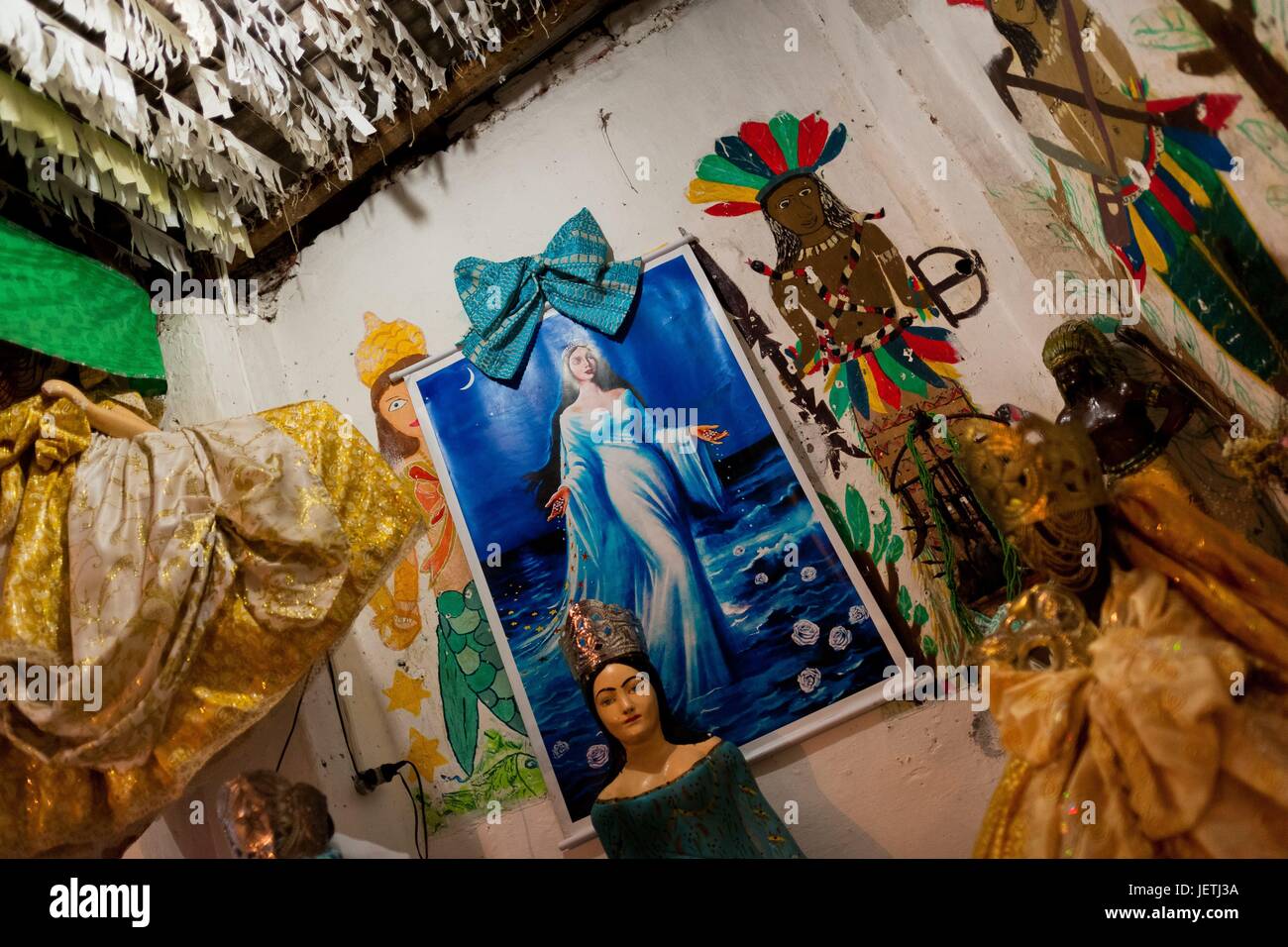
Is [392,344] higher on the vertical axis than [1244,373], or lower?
higher

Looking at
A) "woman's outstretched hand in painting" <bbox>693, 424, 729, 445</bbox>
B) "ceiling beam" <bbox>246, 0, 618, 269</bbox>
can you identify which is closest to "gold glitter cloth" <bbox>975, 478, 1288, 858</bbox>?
"woman's outstretched hand in painting" <bbox>693, 424, 729, 445</bbox>

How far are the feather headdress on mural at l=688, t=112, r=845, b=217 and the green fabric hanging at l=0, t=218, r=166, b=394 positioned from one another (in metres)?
1.44

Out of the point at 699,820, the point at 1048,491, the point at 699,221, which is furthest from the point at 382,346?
the point at 1048,491

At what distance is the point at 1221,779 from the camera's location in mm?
1265

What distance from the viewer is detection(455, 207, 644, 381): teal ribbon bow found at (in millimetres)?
2352

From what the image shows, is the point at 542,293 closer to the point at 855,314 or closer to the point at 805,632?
Result: the point at 855,314

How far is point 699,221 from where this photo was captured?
239 centimetres

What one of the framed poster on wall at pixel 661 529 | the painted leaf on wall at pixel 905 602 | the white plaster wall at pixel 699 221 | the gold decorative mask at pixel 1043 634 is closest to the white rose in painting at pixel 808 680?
the framed poster on wall at pixel 661 529

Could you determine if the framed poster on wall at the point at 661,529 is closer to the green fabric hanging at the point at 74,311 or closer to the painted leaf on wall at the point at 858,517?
the painted leaf on wall at the point at 858,517

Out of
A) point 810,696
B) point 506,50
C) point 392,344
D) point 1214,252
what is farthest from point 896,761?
point 506,50

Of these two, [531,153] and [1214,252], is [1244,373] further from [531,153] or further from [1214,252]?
[531,153]

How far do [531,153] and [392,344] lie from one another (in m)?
0.66

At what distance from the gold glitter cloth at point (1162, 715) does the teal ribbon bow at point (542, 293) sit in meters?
1.27
